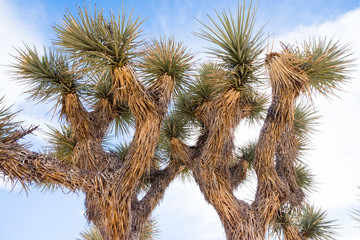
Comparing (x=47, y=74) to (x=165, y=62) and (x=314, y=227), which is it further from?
(x=314, y=227)

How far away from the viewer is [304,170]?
7.55 metres

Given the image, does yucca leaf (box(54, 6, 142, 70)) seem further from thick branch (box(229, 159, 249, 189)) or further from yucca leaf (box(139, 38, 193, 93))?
thick branch (box(229, 159, 249, 189))

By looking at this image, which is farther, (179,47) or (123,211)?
Answer: (179,47)

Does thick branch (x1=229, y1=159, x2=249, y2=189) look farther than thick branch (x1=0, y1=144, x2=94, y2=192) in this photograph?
Yes

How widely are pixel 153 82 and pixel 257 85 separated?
1625mm

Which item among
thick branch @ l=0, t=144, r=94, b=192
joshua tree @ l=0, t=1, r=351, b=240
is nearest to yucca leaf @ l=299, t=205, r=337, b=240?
joshua tree @ l=0, t=1, r=351, b=240

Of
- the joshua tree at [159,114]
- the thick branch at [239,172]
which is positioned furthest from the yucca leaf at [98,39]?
the thick branch at [239,172]

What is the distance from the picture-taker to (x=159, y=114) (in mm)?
5387

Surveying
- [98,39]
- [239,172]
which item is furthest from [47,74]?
[239,172]

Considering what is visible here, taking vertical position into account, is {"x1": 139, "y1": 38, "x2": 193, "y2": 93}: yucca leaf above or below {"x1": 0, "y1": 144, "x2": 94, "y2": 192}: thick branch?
above

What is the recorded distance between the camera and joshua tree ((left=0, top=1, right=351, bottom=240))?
4.94 metres

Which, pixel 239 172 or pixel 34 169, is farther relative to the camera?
pixel 239 172

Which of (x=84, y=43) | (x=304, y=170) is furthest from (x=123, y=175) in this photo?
(x=304, y=170)

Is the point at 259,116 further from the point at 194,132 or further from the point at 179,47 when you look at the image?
the point at 179,47
